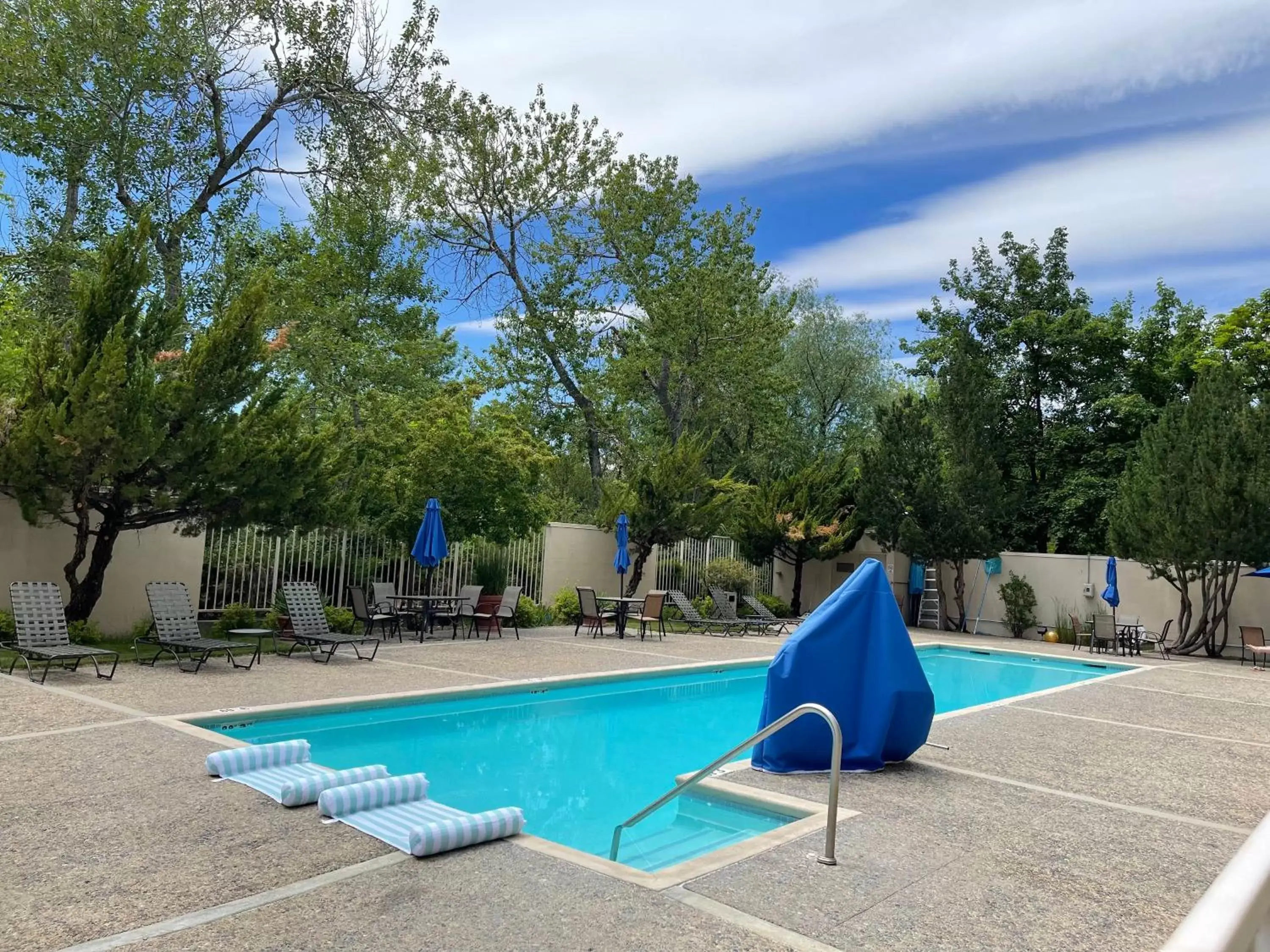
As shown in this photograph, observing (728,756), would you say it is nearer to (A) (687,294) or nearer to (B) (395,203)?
(A) (687,294)

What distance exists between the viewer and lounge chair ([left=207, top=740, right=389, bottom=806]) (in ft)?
17.2

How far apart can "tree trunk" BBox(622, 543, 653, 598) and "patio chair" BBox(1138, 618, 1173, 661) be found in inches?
428

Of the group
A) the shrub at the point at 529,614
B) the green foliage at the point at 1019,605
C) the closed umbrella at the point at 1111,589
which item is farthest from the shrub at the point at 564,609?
the closed umbrella at the point at 1111,589

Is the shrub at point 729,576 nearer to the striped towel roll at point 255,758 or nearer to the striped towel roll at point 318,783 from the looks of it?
the striped towel roll at point 255,758

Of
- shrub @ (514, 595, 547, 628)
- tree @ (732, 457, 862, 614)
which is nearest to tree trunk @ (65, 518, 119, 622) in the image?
shrub @ (514, 595, 547, 628)

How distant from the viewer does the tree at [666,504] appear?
20609 mm

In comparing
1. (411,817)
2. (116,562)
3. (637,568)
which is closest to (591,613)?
(637,568)

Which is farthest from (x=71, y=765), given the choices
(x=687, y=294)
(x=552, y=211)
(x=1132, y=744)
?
(x=552, y=211)

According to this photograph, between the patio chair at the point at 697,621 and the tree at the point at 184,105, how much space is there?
12.0m

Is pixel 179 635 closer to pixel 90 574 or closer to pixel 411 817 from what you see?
pixel 90 574

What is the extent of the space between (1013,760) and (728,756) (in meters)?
3.88

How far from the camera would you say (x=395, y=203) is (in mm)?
28344

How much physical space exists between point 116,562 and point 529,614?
774 cm

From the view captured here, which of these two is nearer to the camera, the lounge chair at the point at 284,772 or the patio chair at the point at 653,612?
the lounge chair at the point at 284,772
